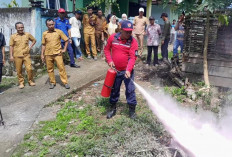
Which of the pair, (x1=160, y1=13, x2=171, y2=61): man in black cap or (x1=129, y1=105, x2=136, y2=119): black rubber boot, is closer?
(x1=129, y1=105, x2=136, y2=119): black rubber boot

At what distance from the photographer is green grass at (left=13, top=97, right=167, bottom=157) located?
3.53 meters

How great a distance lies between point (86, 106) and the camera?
5301mm

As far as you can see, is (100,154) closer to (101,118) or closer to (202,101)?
(101,118)

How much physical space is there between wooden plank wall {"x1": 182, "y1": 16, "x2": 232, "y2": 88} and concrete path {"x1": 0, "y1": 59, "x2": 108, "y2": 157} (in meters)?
3.05

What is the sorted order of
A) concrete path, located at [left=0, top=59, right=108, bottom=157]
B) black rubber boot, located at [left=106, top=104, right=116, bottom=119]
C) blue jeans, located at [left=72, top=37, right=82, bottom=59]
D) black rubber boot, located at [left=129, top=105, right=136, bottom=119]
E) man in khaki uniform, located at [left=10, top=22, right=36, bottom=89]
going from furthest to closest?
blue jeans, located at [left=72, top=37, right=82, bottom=59] < man in khaki uniform, located at [left=10, top=22, right=36, bottom=89] < black rubber boot, located at [left=106, top=104, right=116, bottom=119] < black rubber boot, located at [left=129, top=105, right=136, bottom=119] < concrete path, located at [left=0, top=59, right=108, bottom=157]

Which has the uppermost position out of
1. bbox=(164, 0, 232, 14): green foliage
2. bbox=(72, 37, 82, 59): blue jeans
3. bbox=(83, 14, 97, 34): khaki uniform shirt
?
bbox=(164, 0, 232, 14): green foliage

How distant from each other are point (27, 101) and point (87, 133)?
232 centimetres

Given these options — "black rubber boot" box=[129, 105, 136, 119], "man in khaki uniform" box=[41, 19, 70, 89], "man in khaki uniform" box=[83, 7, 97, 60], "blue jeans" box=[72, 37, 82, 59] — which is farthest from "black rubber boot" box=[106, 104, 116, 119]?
"man in khaki uniform" box=[83, 7, 97, 60]

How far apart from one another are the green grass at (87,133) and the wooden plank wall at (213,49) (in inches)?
107

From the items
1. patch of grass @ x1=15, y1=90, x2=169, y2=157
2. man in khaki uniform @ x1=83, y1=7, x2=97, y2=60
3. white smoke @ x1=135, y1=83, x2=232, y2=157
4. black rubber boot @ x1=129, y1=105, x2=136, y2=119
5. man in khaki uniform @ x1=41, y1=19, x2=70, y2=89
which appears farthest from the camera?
A: man in khaki uniform @ x1=83, y1=7, x2=97, y2=60

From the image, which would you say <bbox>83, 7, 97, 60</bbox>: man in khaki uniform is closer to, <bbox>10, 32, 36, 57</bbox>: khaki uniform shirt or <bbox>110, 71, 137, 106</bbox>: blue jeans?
<bbox>10, 32, 36, 57</bbox>: khaki uniform shirt

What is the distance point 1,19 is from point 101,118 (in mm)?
6226

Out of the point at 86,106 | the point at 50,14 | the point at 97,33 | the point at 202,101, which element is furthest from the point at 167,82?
the point at 50,14

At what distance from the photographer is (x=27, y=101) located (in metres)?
5.62
